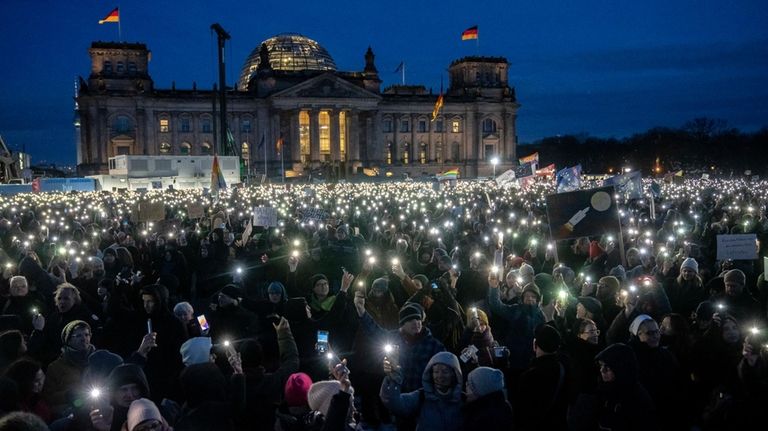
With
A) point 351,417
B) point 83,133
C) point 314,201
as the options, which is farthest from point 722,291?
point 83,133

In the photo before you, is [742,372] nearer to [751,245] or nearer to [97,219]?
[751,245]

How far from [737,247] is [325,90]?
241 ft

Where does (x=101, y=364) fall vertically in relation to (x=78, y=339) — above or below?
below

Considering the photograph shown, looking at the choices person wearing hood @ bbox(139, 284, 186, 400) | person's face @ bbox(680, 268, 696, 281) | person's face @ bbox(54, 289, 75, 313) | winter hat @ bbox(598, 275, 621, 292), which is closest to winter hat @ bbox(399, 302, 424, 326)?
person wearing hood @ bbox(139, 284, 186, 400)

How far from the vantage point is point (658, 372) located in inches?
223

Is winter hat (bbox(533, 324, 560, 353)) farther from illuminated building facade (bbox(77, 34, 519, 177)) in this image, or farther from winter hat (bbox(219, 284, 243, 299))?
illuminated building facade (bbox(77, 34, 519, 177))

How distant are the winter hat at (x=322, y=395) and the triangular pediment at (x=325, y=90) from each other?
3032 inches

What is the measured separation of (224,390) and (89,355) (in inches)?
64.2

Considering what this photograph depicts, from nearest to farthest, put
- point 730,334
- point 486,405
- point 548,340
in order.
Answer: point 486,405
point 548,340
point 730,334

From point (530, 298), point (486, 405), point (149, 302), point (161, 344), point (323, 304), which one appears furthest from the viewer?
point (323, 304)

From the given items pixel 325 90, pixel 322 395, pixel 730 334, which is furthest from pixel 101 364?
pixel 325 90

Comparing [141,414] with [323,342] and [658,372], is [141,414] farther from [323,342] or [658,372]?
[658,372]

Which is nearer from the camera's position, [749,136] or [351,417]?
[351,417]

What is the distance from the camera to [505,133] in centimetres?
8956
